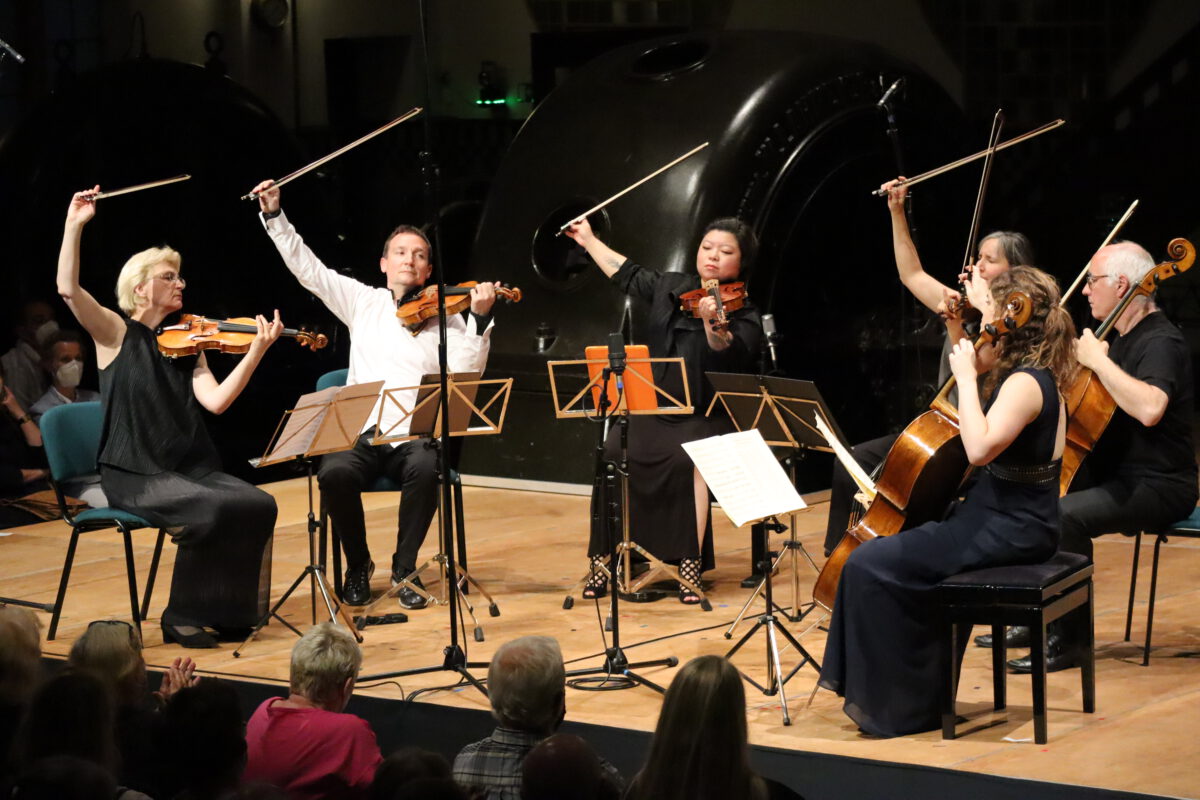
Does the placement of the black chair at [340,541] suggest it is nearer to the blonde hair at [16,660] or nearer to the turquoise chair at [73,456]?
the turquoise chair at [73,456]

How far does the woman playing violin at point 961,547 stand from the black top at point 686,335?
2.01m

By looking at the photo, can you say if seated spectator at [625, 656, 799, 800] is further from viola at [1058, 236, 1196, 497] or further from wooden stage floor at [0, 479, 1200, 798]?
viola at [1058, 236, 1196, 497]

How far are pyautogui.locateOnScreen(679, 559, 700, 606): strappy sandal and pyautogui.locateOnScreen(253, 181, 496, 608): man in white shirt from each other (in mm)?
1030

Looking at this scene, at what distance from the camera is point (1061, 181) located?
10.6 m

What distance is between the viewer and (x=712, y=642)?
558 centimetres

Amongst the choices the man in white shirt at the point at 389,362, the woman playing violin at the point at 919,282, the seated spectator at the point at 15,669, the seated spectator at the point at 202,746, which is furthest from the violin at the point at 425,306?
the seated spectator at the point at 202,746

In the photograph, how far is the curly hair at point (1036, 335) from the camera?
14.5 ft

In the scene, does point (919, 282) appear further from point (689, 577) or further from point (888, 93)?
point (689, 577)

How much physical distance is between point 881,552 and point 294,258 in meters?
3.15

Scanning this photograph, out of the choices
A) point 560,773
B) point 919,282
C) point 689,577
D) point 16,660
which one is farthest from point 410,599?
point 560,773

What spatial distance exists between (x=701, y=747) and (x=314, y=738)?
99cm

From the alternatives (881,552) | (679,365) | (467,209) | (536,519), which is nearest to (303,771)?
(881,552)

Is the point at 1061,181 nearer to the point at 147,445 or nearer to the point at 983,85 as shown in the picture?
the point at 983,85

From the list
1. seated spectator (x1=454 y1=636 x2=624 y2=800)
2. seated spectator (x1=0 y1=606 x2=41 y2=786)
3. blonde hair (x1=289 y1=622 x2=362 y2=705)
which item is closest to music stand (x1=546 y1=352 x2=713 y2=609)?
blonde hair (x1=289 y1=622 x2=362 y2=705)
